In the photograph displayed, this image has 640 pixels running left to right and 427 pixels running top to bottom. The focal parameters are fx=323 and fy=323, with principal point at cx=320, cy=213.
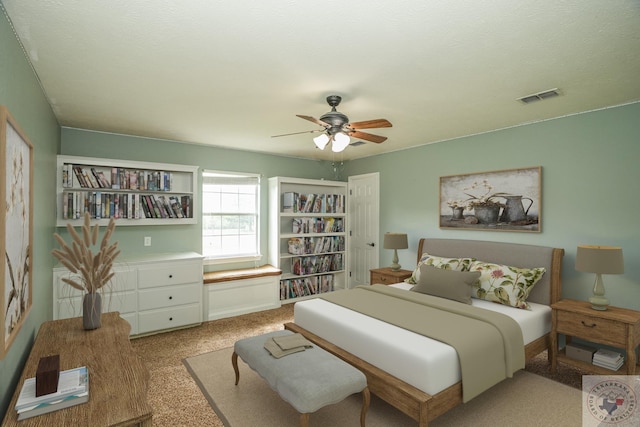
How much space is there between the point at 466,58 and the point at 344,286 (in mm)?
4316

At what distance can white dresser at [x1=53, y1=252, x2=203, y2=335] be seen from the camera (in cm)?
338

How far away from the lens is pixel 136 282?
145 inches

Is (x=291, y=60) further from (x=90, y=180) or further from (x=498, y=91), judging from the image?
(x=90, y=180)

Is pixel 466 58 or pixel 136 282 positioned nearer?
pixel 466 58

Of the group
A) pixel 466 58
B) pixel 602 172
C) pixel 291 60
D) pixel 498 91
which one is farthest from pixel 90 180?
pixel 602 172

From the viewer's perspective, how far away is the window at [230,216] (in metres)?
4.72

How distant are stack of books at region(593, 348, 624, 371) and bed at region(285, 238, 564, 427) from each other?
37cm

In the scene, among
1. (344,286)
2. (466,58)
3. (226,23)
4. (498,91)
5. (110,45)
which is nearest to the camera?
(226,23)

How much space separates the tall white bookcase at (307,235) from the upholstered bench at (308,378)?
2770 mm

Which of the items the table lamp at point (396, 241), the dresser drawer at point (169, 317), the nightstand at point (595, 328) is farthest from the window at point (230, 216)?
the nightstand at point (595, 328)

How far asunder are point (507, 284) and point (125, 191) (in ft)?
14.4

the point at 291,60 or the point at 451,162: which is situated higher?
the point at 291,60

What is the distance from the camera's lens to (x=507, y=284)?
10.4ft

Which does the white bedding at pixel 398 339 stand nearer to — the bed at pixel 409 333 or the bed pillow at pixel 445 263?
the bed at pixel 409 333
